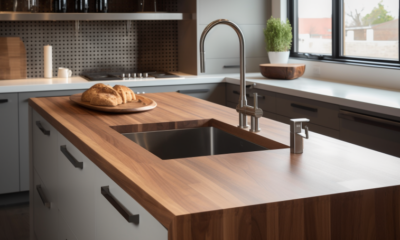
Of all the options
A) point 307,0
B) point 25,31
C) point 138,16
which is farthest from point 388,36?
point 25,31

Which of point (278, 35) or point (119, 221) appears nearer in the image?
point (119, 221)

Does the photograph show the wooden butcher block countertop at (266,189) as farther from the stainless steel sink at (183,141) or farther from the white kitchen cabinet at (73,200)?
the stainless steel sink at (183,141)

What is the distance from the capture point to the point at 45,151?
226 cm

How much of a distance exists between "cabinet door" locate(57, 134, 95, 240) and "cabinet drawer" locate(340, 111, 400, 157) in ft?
5.21

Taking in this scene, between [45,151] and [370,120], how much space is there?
5.50 feet

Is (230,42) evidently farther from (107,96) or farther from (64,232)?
(64,232)

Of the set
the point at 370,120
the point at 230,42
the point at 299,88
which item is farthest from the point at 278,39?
the point at 370,120

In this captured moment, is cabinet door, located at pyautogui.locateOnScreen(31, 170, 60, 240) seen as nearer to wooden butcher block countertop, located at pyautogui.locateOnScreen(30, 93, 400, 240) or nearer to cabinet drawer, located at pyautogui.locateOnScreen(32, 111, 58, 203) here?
cabinet drawer, located at pyautogui.locateOnScreen(32, 111, 58, 203)

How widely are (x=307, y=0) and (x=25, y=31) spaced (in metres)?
2.49

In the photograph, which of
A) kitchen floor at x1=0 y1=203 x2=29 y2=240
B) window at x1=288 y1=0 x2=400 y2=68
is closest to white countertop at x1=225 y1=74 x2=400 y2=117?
window at x1=288 y1=0 x2=400 y2=68

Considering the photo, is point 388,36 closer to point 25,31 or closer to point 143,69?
point 143,69

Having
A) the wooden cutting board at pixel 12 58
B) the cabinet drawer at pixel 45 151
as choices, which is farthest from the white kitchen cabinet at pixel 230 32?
the cabinet drawer at pixel 45 151

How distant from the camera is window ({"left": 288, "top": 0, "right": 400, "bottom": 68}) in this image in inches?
134

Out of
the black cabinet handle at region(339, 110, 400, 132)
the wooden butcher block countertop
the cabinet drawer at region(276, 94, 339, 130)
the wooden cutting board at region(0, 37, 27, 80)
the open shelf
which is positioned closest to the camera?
the wooden butcher block countertop
